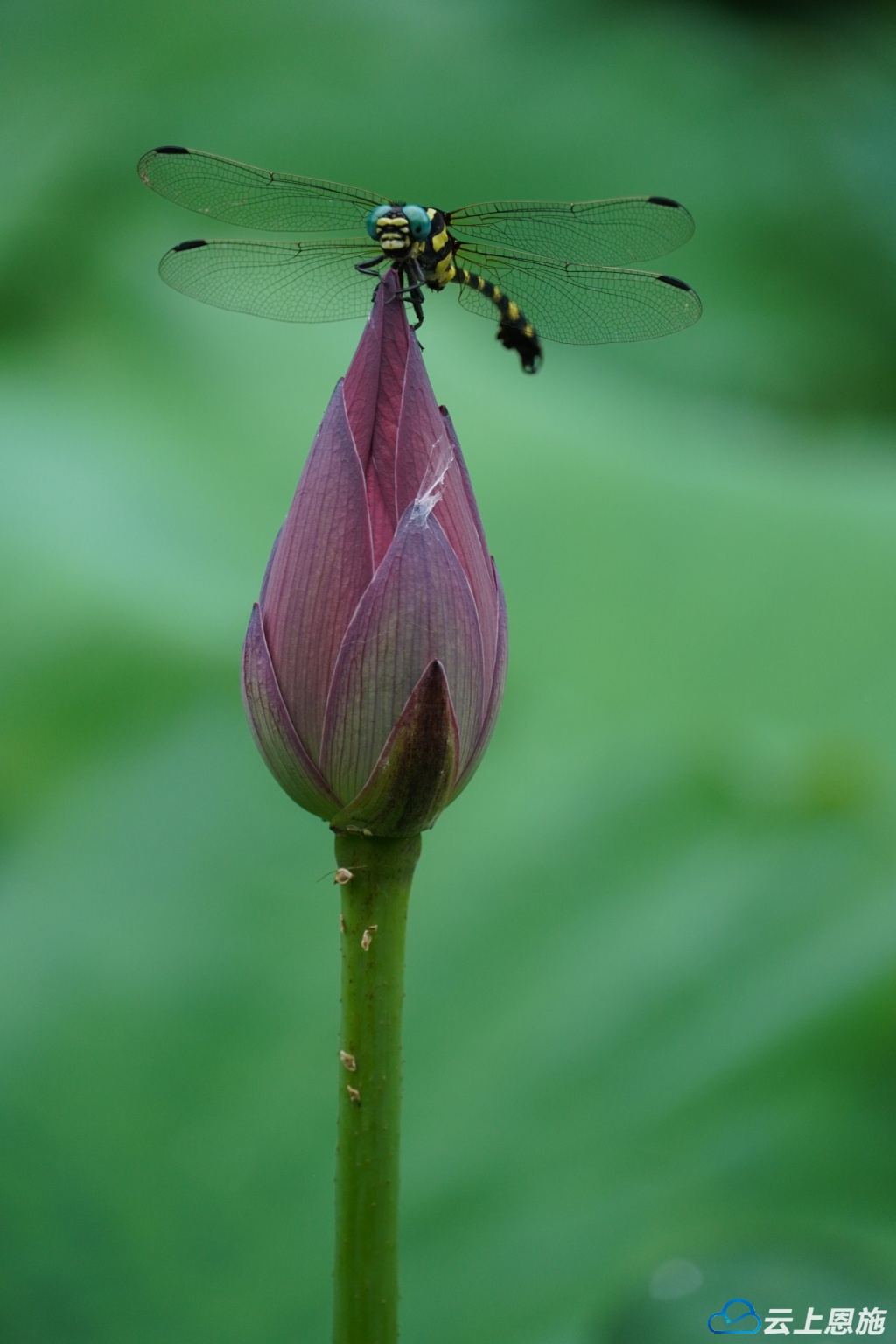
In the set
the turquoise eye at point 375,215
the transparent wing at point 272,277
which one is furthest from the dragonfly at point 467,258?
the turquoise eye at point 375,215

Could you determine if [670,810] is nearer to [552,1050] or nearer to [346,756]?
[552,1050]

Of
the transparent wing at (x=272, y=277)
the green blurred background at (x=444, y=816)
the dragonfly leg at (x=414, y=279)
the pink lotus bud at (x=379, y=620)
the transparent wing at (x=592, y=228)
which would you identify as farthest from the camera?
the transparent wing at (x=592, y=228)

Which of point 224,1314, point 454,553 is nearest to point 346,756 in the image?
point 454,553

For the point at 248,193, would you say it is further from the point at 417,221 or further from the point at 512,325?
the point at 417,221

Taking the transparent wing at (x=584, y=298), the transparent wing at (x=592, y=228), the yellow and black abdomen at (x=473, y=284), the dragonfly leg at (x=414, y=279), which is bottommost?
the dragonfly leg at (x=414, y=279)

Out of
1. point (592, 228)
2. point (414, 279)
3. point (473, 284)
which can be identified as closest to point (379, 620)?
point (414, 279)

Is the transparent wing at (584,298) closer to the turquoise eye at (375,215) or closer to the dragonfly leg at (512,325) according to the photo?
the dragonfly leg at (512,325)

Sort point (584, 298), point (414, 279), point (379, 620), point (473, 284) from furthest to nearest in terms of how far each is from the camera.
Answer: point (584, 298) < point (473, 284) < point (414, 279) < point (379, 620)
